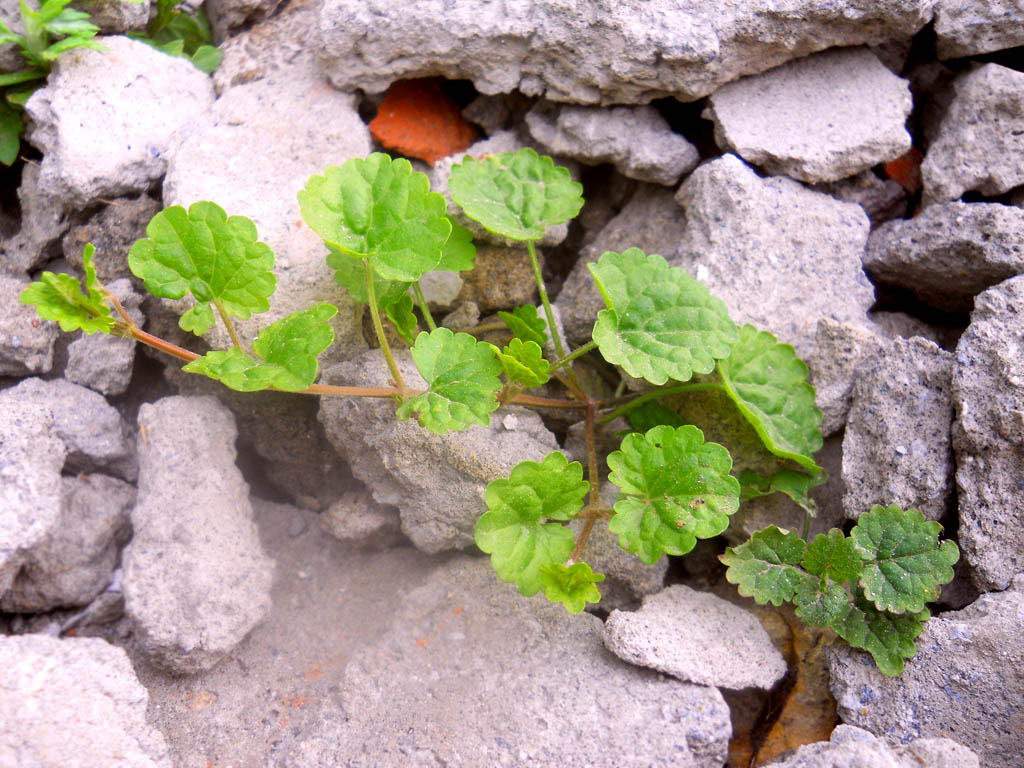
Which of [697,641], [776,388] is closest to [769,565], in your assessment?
[697,641]

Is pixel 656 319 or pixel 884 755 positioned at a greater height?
pixel 656 319

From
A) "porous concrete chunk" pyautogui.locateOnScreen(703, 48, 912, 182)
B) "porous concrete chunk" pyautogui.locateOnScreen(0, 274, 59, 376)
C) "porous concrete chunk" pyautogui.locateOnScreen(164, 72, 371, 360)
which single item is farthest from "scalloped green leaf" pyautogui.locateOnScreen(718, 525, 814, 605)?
"porous concrete chunk" pyautogui.locateOnScreen(0, 274, 59, 376)

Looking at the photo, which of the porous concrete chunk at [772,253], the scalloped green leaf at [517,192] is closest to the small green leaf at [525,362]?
the scalloped green leaf at [517,192]

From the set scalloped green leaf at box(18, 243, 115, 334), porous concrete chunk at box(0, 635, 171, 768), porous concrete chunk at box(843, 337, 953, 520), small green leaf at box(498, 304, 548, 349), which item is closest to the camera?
porous concrete chunk at box(0, 635, 171, 768)

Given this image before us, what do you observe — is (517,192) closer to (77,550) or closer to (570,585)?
(570,585)

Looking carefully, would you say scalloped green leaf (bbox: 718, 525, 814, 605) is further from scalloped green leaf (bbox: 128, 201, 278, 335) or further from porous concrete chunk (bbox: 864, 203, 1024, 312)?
scalloped green leaf (bbox: 128, 201, 278, 335)

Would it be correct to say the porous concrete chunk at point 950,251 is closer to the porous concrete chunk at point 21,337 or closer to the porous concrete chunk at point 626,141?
the porous concrete chunk at point 626,141

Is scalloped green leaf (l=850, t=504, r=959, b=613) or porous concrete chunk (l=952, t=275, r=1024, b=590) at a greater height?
porous concrete chunk (l=952, t=275, r=1024, b=590)
